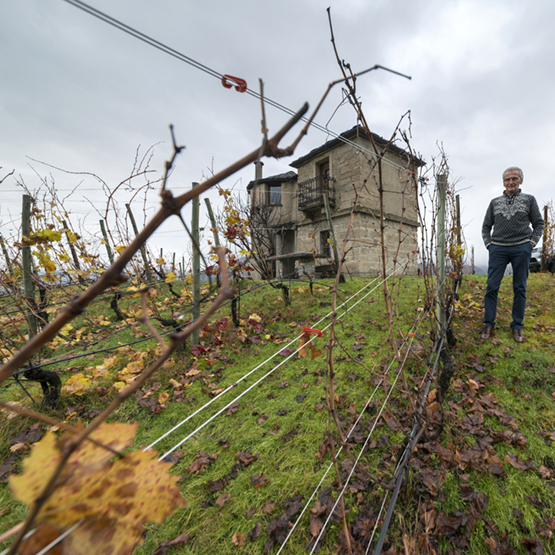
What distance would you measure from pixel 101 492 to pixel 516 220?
163 inches

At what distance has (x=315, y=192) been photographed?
45.6ft

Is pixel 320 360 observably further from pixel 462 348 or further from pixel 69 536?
pixel 69 536

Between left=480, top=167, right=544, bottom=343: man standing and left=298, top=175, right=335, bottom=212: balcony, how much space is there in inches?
390

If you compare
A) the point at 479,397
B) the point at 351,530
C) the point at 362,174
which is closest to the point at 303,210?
the point at 362,174

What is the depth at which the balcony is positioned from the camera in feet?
43.1

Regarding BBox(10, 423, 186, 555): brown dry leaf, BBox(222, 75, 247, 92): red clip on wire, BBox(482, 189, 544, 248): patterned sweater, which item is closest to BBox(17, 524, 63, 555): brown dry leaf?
BBox(10, 423, 186, 555): brown dry leaf

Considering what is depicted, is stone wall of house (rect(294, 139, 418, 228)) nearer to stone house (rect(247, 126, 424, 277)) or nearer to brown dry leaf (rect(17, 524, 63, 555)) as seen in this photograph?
stone house (rect(247, 126, 424, 277))

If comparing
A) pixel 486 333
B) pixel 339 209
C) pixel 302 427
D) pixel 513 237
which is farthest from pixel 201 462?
pixel 339 209

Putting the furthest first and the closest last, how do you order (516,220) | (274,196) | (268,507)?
(274,196) → (516,220) → (268,507)

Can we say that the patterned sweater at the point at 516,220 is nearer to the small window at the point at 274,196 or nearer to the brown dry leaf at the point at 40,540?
the brown dry leaf at the point at 40,540

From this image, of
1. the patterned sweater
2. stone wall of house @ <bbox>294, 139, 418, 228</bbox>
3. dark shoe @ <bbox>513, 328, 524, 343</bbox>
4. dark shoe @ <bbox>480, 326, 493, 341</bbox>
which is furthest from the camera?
stone wall of house @ <bbox>294, 139, 418, 228</bbox>

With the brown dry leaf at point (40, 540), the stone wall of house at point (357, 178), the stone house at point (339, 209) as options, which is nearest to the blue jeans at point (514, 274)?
the brown dry leaf at point (40, 540)

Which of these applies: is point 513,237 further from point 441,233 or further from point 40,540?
point 40,540

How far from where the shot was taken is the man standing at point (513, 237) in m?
3.11
